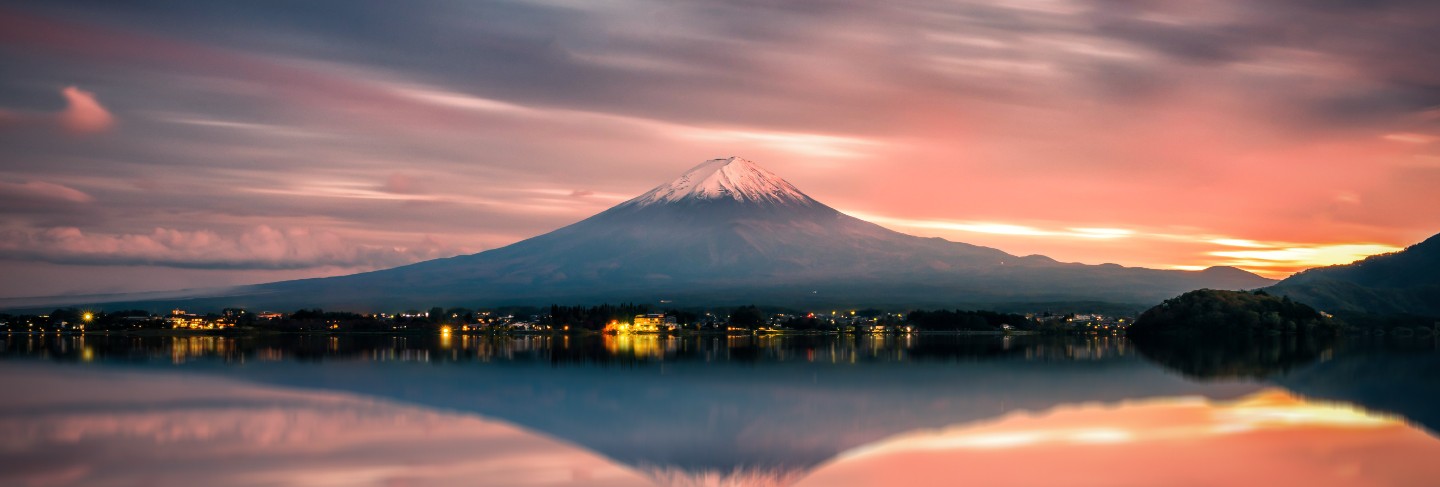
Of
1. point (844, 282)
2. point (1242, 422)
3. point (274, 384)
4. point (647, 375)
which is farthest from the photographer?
point (844, 282)

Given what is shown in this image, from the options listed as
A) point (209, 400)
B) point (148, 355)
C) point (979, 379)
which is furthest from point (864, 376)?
point (148, 355)

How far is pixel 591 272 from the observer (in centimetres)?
19488

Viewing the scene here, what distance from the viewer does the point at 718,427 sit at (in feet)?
82.7

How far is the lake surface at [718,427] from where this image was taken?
1856cm

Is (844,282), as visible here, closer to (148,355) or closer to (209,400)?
(148,355)

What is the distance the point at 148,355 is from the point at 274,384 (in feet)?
84.4

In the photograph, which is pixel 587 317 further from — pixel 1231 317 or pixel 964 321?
pixel 1231 317

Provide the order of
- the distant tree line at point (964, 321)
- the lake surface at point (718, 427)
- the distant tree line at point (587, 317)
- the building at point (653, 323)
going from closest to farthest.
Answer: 1. the lake surface at point (718, 427)
2. the building at point (653, 323)
3. the distant tree line at point (587, 317)
4. the distant tree line at point (964, 321)

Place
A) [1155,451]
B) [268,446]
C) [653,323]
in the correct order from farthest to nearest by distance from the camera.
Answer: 1. [653,323]
2. [268,446]
3. [1155,451]

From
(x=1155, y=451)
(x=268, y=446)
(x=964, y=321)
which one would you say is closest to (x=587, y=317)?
(x=964, y=321)

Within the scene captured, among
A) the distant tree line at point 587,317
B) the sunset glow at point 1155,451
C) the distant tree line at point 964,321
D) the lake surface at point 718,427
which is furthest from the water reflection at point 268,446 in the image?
the distant tree line at point 964,321

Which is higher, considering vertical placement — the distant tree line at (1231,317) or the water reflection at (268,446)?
the distant tree line at (1231,317)

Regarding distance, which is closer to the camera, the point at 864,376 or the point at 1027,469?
the point at 1027,469

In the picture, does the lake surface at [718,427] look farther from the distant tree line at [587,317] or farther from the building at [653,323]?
the distant tree line at [587,317]
